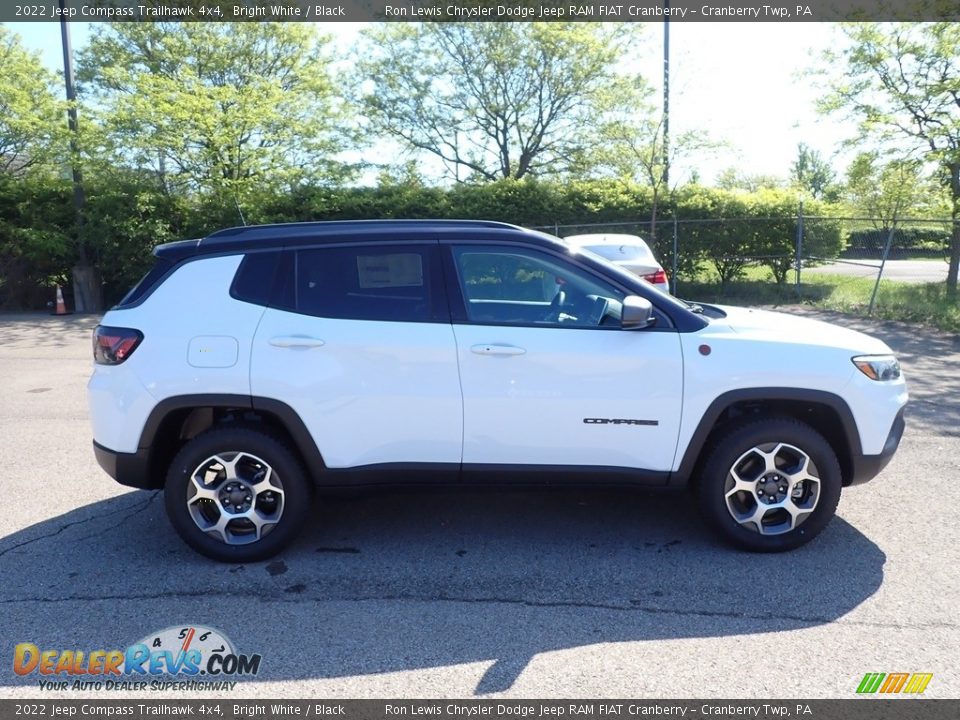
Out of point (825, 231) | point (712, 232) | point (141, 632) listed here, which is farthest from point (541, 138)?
point (141, 632)

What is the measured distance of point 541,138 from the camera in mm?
23469

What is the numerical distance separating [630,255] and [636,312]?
22.6ft

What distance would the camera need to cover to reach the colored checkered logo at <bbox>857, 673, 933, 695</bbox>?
9.88 ft

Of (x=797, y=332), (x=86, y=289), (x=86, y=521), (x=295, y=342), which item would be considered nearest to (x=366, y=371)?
(x=295, y=342)

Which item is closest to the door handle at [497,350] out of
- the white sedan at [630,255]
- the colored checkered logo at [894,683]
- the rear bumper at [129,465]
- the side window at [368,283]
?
the side window at [368,283]

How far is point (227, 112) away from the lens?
55.2 feet

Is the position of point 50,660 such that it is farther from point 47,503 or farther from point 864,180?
point 864,180

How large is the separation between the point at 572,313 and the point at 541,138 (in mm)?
20350

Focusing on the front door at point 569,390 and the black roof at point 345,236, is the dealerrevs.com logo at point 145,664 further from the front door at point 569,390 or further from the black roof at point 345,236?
the black roof at point 345,236

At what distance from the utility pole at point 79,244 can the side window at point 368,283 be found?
1403 cm

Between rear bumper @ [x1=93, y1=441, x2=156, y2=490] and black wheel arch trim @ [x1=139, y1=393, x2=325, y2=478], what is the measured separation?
6cm

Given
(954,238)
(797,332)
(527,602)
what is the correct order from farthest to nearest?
(954,238)
(797,332)
(527,602)

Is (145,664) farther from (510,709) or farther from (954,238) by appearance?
(954,238)

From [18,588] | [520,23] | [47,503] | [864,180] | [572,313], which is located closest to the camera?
[18,588]
